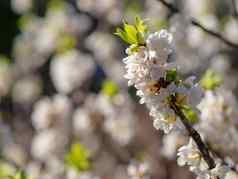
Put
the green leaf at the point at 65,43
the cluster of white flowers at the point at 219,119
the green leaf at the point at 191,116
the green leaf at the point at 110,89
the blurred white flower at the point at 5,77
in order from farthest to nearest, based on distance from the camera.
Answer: the blurred white flower at the point at 5,77, the green leaf at the point at 65,43, the green leaf at the point at 110,89, the cluster of white flowers at the point at 219,119, the green leaf at the point at 191,116

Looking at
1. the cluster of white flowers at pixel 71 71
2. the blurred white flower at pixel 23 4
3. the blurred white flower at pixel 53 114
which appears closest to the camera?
Answer: the blurred white flower at pixel 53 114

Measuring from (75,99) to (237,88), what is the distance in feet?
4.72

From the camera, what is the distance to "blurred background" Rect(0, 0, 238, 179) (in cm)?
421

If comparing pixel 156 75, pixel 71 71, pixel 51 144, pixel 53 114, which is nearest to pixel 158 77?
pixel 156 75

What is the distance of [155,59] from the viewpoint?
2092 mm

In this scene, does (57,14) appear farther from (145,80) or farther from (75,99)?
(145,80)

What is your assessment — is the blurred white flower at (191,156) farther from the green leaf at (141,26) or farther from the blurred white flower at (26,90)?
the blurred white flower at (26,90)

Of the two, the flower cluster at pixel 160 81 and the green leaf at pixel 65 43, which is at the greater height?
the green leaf at pixel 65 43

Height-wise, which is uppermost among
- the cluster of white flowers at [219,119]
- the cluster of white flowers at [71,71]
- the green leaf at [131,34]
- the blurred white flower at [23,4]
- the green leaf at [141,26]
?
the blurred white flower at [23,4]

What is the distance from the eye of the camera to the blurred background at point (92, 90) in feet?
13.8

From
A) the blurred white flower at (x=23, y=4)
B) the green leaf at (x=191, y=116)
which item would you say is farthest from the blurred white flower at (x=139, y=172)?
the blurred white flower at (x=23, y=4)

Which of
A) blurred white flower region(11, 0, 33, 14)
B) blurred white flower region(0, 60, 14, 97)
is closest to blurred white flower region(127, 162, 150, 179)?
blurred white flower region(0, 60, 14, 97)

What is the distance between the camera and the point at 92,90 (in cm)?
678

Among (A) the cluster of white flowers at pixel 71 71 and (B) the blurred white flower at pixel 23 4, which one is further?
→ (B) the blurred white flower at pixel 23 4
